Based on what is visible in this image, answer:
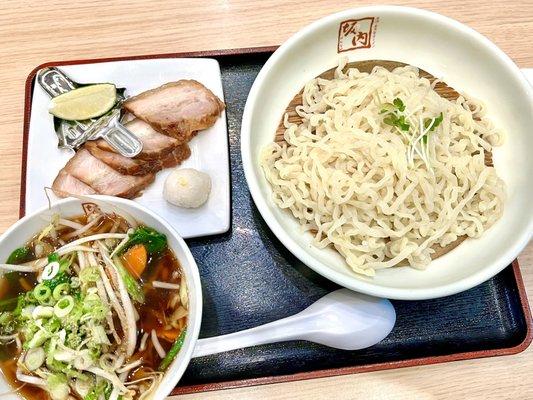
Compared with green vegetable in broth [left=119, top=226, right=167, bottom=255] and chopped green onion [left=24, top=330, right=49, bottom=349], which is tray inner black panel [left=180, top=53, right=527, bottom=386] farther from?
chopped green onion [left=24, top=330, right=49, bottom=349]

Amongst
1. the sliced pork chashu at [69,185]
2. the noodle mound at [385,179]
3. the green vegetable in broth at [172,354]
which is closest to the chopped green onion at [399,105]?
the noodle mound at [385,179]

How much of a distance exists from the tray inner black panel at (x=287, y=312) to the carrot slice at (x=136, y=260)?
0.85ft

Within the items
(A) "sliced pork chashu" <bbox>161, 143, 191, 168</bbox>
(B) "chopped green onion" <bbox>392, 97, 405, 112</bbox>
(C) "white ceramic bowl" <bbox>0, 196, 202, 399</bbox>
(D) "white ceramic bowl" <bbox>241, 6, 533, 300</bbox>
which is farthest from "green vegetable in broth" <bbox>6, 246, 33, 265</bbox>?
(B) "chopped green onion" <bbox>392, 97, 405, 112</bbox>

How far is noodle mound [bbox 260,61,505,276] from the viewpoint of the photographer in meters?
1.54

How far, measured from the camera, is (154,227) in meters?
1.47

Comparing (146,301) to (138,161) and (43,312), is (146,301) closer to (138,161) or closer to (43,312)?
(43,312)

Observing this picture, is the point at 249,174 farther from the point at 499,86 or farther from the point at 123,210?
the point at 499,86

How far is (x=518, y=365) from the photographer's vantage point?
5.25ft

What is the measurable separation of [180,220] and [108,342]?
0.49m

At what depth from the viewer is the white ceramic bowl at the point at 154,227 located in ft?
4.43

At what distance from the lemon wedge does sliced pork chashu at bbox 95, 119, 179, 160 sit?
101mm

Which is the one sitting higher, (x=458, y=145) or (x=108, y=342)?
(x=458, y=145)

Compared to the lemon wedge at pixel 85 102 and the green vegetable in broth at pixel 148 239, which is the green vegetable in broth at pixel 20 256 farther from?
the lemon wedge at pixel 85 102

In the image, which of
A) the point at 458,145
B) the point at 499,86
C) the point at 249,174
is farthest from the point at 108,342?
the point at 499,86
